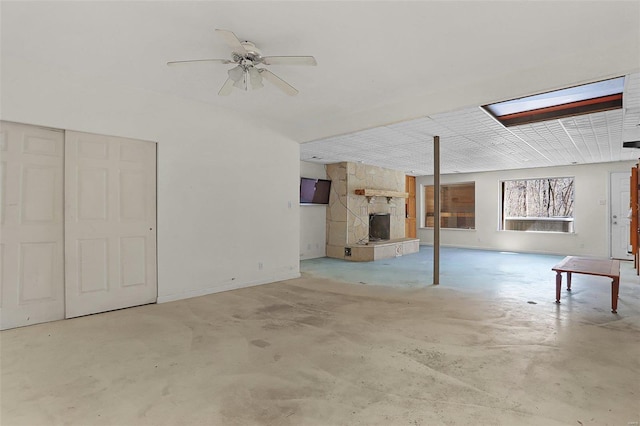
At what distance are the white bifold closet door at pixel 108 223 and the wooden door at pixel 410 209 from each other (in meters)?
8.98

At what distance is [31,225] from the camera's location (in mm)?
3240

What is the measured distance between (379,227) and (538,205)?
214 inches

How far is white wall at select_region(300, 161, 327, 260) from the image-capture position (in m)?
7.87

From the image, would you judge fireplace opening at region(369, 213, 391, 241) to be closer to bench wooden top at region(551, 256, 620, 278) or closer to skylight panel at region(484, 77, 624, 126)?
skylight panel at region(484, 77, 624, 126)

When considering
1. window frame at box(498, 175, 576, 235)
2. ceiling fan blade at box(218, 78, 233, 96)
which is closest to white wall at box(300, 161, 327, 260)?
ceiling fan blade at box(218, 78, 233, 96)

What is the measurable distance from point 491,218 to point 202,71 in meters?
9.41

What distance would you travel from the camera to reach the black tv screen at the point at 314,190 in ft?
25.2

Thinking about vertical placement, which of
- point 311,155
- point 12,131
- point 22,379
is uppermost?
point 311,155

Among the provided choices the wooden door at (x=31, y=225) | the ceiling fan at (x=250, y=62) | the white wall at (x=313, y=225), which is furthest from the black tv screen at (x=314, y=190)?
the wooden door at (x=31, y=225)

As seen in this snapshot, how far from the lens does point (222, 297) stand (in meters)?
4.29

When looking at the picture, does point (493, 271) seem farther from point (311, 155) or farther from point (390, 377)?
point (390, 377)

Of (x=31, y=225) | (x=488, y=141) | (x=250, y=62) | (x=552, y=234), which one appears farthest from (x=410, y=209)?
(x=31, y=225)

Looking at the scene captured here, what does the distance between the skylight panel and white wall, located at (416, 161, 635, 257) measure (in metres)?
5.28

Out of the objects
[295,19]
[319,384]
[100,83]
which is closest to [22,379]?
[319,384]
